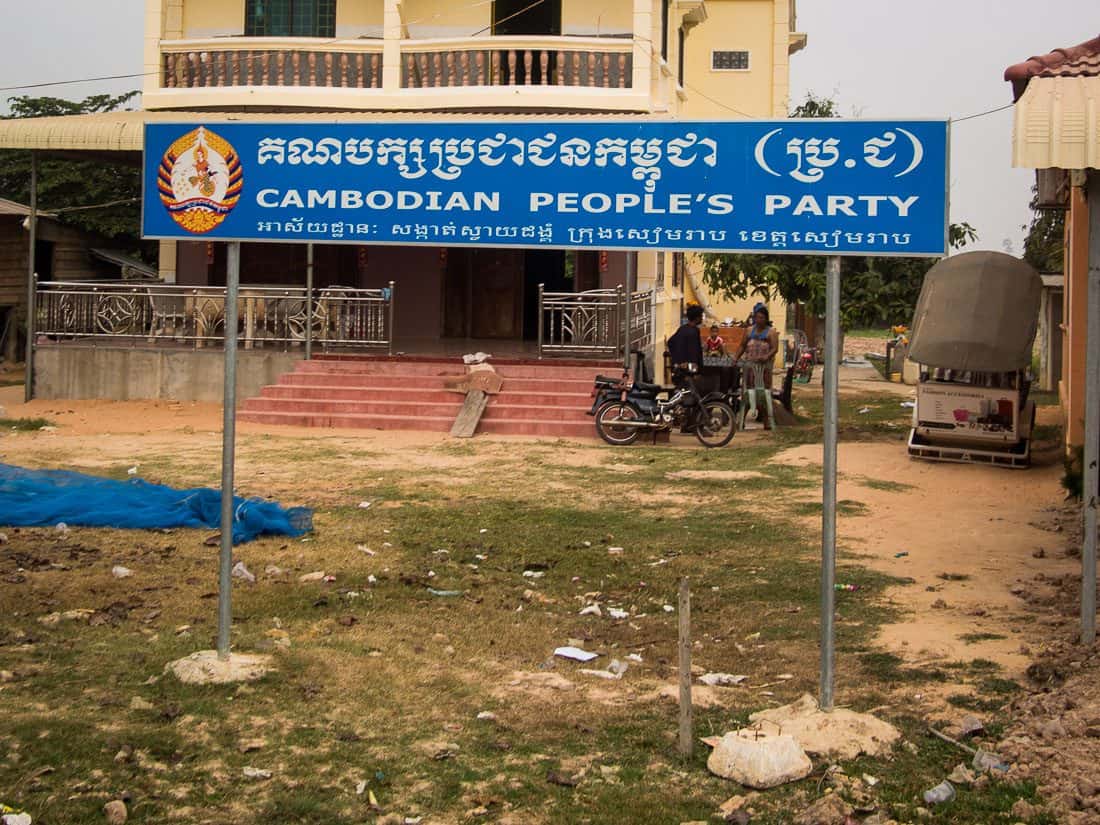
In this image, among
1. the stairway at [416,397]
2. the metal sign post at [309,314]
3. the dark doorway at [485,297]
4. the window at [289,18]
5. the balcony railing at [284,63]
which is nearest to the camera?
the stairway at [416,397]

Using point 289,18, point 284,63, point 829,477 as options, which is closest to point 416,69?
point 284,63

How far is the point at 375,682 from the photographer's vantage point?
699 centimetres

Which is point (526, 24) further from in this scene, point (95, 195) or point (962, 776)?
point (962, 776)

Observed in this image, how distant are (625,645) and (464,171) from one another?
2893mm

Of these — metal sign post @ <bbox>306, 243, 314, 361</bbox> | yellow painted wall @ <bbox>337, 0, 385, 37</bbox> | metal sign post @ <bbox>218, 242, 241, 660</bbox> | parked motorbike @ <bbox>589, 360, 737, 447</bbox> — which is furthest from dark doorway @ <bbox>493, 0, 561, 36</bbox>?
metal sign post @ <bbox>218, 242, 241, 660</bbox>

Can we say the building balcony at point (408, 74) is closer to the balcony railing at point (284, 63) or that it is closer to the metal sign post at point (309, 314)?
the balcony railing at point (284, 63)

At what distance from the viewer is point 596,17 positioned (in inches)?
893

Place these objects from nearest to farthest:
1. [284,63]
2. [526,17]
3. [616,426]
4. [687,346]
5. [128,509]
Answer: [128,509]
[616,426]
[687,346]
[284,63]
[526,17]

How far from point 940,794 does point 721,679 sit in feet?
6.14

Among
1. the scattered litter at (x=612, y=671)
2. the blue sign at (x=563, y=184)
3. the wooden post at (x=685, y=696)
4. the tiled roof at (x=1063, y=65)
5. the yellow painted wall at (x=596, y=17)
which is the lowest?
the scattered litter at (x=612, y=671)

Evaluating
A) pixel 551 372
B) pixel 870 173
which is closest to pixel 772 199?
pixel 870 173

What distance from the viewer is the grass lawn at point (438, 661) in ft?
18.0

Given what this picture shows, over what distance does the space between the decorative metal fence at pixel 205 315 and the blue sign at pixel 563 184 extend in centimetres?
1280

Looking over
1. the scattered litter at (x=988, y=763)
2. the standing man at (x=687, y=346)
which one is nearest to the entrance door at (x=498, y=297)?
the standing man at (x=687, y=346)
